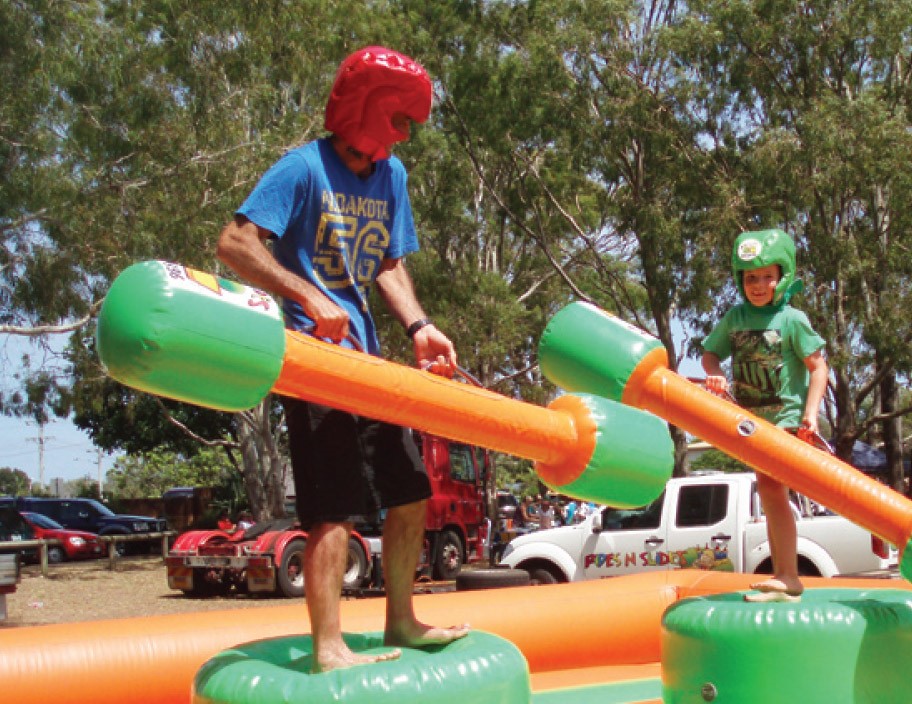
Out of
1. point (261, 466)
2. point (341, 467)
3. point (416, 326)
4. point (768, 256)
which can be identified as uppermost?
point (261, 466)

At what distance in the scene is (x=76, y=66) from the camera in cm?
1691

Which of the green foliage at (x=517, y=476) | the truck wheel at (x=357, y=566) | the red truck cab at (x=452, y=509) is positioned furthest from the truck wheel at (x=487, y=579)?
the green foliage at (x=517, y=476)

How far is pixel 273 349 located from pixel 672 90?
17025mm

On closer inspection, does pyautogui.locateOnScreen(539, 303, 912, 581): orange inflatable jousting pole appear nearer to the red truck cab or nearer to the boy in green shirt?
the boy in green shirt

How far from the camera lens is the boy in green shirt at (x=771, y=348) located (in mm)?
4380

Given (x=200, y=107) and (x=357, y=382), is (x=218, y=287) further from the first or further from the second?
(x=200, y=107)

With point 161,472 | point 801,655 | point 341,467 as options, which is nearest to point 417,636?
point 341,467

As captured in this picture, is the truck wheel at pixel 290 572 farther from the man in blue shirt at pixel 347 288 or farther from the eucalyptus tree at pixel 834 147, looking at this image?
the man in blue shirt at pixel 347 288

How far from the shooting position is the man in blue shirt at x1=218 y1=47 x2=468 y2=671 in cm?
282

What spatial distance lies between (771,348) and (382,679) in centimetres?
255

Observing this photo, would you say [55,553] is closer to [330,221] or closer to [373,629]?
[373,629]

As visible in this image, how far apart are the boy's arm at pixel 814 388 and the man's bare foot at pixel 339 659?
227cm

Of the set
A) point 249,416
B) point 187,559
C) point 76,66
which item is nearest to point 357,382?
point 187,559

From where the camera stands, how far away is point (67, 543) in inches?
960
